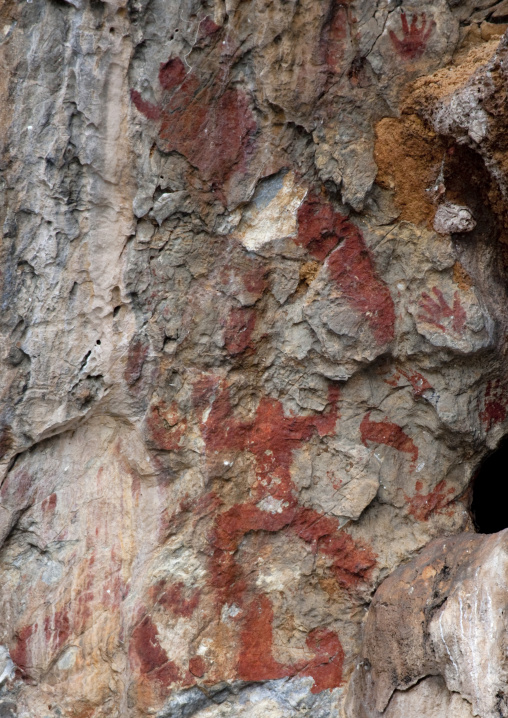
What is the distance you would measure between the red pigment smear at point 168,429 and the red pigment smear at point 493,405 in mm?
1323

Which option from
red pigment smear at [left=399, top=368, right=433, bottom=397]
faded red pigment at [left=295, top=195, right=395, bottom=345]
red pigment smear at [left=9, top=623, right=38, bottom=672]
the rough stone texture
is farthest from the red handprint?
red pigment smear at [left=9, top=623, right=38, bottom=672]

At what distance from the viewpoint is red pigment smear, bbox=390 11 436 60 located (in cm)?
263

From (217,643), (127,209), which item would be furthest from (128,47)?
(217,643)

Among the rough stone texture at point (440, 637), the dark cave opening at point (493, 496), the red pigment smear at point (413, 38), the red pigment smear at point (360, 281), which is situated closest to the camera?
the rough stone texture at point (440, 637)

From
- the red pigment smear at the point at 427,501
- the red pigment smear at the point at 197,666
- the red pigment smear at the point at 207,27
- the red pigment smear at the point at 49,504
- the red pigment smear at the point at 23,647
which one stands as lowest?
the red pigment smear at the point at 23,647

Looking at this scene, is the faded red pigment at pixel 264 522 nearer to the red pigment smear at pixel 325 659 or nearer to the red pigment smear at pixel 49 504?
the red pigment smear at pixel 325 659

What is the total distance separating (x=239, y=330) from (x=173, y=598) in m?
1.19

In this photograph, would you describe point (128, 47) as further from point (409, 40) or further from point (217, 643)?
point (217, 643)

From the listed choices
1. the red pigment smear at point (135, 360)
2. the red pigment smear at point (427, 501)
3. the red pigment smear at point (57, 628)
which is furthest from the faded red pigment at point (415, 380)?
the red pigment smear at point (57, 628)

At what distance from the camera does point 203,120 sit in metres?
2.80

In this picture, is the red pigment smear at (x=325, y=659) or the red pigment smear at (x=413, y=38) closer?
the red pigment smear at (x=413, y=38)

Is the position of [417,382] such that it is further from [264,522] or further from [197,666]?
[197,666]

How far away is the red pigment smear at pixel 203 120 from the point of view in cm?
276

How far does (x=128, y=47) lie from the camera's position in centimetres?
271
